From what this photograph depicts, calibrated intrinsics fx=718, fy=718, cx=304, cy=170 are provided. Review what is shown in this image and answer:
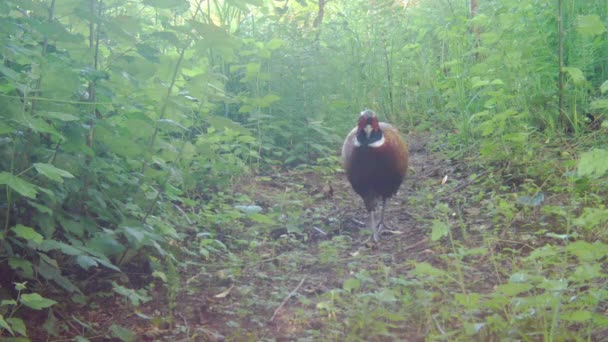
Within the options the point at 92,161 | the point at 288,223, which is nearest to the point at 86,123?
the point at 92,161

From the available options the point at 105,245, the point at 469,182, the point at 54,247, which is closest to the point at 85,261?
the point at 54,247

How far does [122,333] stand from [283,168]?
3.83 meters

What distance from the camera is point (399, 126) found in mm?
7812

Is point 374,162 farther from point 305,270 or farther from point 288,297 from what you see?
point 288,297

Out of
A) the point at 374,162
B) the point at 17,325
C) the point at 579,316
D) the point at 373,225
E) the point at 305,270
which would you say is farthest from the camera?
the point at 374,162

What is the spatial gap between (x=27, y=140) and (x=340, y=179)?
388 cm

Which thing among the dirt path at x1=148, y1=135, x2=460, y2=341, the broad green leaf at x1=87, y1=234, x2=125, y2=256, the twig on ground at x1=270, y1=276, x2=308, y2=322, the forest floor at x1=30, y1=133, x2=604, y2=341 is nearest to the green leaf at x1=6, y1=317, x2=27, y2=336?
the forest floor at x1=30, y1=133, x2=604, y2=341

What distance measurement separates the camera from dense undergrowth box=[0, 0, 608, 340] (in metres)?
2.87

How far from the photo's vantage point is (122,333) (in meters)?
2.91

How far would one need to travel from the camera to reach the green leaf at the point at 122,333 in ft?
9.50

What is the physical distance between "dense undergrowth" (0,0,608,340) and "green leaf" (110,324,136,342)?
0.01m

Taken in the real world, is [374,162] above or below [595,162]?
below

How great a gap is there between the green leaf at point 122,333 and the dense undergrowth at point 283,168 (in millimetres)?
14

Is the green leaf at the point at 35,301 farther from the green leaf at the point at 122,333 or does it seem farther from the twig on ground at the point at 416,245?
the twig on ground at the point at 416,245
